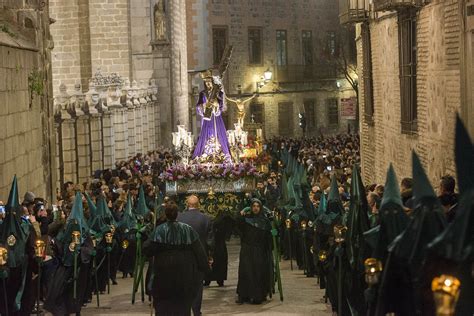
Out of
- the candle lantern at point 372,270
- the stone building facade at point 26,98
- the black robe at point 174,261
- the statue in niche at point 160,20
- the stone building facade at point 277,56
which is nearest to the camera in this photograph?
the candle lantern at point 372,270

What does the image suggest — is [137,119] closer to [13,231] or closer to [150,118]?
[150,118]

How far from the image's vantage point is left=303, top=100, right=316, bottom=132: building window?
62406mm

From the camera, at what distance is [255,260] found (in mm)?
17438

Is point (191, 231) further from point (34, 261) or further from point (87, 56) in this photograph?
point (87, 56)

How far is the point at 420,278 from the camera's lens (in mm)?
8641

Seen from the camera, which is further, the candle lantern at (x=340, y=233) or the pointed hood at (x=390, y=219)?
the candle lantern at (x=340, y=233)

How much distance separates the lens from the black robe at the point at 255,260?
17234 millimetres

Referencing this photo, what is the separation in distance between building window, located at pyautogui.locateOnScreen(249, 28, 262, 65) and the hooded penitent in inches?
2056

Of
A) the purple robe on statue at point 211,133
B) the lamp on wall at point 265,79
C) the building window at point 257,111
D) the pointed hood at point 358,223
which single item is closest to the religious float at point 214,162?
the purple robe on statue at point 211,133

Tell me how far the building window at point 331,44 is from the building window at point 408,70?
41.4 m

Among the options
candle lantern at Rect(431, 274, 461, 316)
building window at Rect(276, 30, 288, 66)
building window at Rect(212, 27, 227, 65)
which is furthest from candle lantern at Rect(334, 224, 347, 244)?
building window at Rect(276, 30, 288, 66)

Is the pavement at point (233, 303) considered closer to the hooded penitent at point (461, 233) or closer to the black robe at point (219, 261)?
the black robe at point (219, 261)

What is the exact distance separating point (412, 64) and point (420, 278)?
13.1m

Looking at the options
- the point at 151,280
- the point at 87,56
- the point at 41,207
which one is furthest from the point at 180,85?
the point at 151,280
